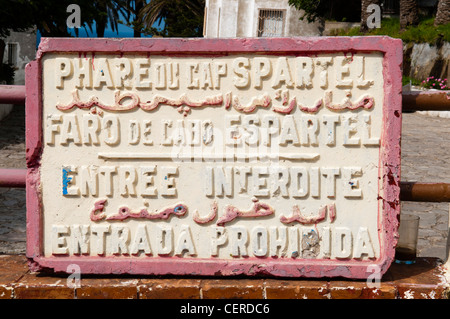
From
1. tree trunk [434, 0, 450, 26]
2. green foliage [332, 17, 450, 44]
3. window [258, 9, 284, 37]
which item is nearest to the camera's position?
green foliage [332, 17, 450, 44]

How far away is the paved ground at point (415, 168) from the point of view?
4.54 metres

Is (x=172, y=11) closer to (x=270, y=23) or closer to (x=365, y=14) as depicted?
(x=270, y=23)

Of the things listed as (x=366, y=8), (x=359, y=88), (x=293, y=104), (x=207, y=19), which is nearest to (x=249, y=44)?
(x=293, y=104)

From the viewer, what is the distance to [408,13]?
56.6ft

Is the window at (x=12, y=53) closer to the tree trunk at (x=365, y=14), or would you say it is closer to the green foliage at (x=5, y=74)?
the green foliage at (x=5, y=74)

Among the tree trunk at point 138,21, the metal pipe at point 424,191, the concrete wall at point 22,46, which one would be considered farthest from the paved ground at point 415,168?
the tree trunk at point 138,21

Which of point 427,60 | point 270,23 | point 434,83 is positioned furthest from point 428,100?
point 270,23

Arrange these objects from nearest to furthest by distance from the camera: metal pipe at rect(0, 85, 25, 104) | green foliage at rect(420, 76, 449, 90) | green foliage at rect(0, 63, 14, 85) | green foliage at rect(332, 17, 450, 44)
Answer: metal pipe at rect(0, 85, 25, 104) < green foliage at rect(0, 63, 14, 85) < green foliage at rect(420, 76, 449, 90) < green foliage at rect(332, 17, 450, 44)

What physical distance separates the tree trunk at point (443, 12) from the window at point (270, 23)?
16.6 feet

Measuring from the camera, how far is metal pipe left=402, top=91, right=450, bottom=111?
2551mm

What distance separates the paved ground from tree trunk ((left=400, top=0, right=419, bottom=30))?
4756 millimetres

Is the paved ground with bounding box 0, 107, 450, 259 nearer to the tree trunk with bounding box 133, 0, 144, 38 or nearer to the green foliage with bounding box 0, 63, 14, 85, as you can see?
the green foliage with bounding box 0, 63, 14, 85

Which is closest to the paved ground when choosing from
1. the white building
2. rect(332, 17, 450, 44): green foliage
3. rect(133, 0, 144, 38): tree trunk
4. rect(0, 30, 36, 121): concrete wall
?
rect(332, 17, 450, 44): green foliage

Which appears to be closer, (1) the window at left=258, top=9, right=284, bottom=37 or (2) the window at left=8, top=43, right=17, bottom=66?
(1) the window at left=258, top=9, right=284, bottom=37
